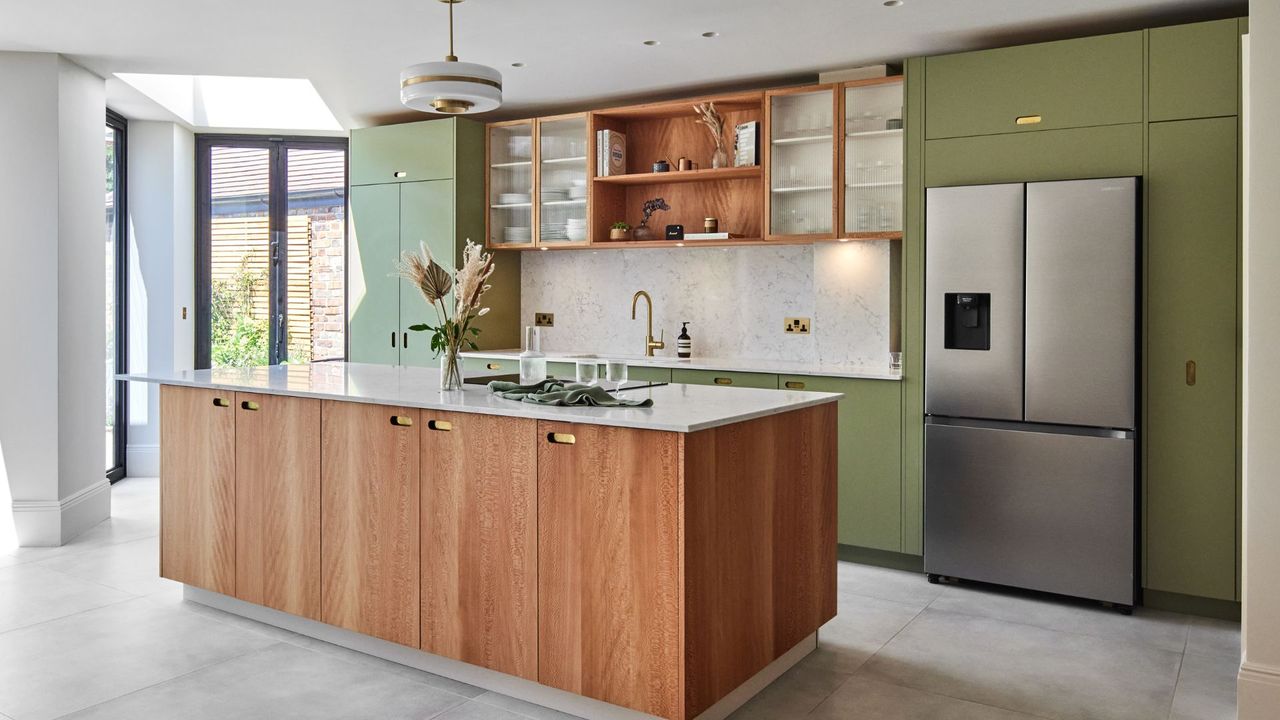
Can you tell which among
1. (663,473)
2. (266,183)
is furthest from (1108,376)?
(266,183)

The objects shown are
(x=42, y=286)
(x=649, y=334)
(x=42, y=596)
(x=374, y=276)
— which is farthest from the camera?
(x=374, y=276)

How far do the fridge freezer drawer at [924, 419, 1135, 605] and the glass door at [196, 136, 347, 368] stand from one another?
4.50 meters

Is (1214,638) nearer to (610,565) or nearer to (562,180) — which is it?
(610,565)

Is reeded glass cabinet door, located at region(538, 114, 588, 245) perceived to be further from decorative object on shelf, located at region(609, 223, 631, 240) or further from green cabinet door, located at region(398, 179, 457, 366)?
green cabinet door, located at region(398, 179, 457, 366)

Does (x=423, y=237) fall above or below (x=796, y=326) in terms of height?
above

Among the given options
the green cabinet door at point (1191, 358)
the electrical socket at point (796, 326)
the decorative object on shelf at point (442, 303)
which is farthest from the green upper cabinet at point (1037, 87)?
the decorative object on shelf at point (442, 303)

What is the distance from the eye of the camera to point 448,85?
321cm

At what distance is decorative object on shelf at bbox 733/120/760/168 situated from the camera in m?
4.91

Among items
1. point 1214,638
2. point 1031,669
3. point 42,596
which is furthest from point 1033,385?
point 42,596

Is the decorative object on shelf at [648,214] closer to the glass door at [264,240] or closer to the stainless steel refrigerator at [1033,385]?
the stainless steel refrigerator at [1033,385]

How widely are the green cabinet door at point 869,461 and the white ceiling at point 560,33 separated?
1.59 meters

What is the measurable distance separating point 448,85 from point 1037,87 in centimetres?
249

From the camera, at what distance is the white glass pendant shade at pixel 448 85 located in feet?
10.5

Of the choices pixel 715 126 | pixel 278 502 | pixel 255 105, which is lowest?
pixel 278 502
